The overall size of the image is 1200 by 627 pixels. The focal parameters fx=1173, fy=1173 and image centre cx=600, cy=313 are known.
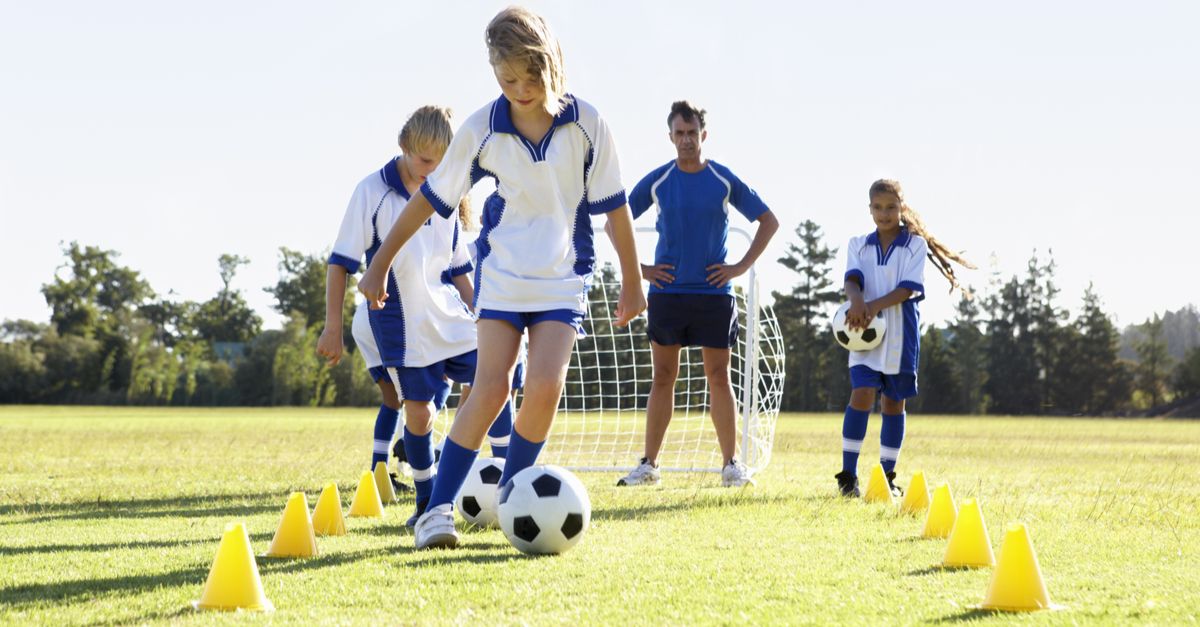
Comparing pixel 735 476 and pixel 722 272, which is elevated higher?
pixel 722 272

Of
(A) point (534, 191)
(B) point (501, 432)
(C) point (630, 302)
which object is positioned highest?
(A) point (534, 191)

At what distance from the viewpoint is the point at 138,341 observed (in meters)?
58.4

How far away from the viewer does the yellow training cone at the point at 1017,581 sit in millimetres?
3086

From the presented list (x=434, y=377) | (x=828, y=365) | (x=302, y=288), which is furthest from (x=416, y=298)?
(x=302, y=288)

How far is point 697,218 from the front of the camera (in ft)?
24.6

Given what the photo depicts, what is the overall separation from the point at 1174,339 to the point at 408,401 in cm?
6581

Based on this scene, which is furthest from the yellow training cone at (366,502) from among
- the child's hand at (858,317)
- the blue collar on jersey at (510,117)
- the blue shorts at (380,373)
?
the child's hand at (858,317)

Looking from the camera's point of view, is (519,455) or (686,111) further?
(686,111)

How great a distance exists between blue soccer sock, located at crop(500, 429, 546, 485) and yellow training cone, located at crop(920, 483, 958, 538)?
1.60 m

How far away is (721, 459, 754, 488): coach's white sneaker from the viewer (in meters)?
7.47

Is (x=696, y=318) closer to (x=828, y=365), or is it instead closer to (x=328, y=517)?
(x=328, y=517)

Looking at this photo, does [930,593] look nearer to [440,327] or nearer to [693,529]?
[693,529]

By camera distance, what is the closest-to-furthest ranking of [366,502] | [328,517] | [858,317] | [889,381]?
1. [328,517]
2. [366,502]
3. [858,317]
4. [889,381]

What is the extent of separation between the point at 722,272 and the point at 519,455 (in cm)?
320
